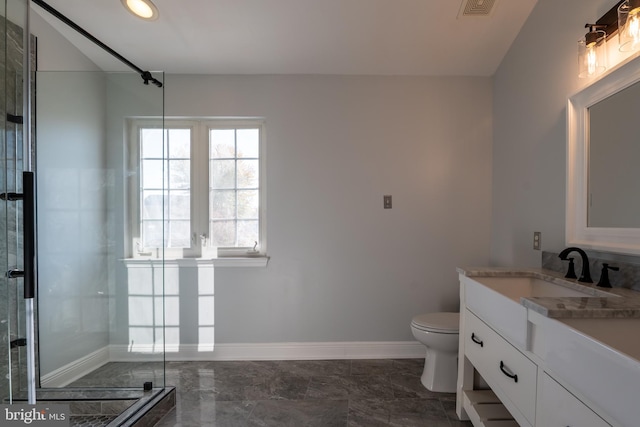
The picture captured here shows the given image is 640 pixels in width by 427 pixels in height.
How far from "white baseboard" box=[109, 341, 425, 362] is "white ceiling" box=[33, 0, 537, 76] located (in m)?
2.17

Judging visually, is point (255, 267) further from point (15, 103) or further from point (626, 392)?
point (626, 392)

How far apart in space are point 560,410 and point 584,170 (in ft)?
3.86

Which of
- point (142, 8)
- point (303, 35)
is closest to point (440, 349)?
point (303, 35)

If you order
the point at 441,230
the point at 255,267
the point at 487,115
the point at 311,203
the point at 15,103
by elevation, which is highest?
the point at 487,115

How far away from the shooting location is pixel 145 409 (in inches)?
65.9

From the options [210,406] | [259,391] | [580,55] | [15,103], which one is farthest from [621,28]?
[15,103]

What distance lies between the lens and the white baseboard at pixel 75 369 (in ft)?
6.24

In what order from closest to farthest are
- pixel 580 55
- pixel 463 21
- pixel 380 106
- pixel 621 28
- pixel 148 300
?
pixel 621 28, pixel 580 55, pixel 463 21, pixel 148 300, pixel 380 106

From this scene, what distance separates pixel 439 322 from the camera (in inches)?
79.4

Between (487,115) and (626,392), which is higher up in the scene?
(487,115)

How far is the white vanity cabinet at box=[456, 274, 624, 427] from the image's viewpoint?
0.81 meters

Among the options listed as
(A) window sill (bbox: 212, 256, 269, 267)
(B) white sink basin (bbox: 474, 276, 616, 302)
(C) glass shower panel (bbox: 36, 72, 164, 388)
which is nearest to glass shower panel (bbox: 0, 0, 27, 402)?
(C) glass shower panel (bbox: 36, 72, 164, 388)

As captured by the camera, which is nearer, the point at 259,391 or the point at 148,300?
the point at 259,391

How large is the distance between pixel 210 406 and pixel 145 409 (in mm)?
362
